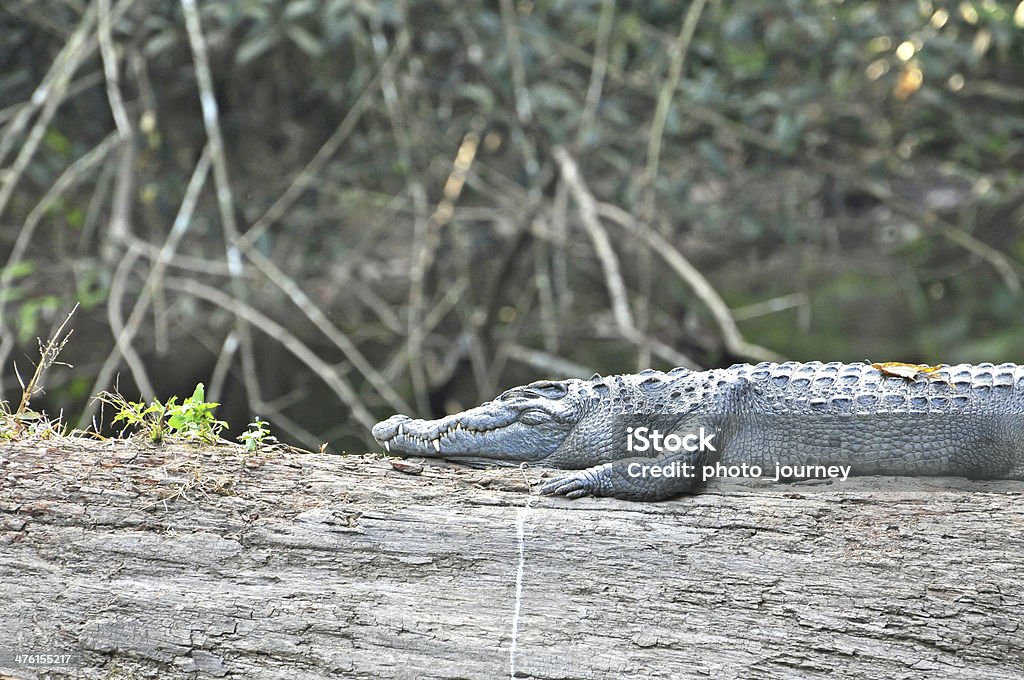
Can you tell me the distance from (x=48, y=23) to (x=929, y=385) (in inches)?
195

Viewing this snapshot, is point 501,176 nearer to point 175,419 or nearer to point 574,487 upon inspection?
point 175,419

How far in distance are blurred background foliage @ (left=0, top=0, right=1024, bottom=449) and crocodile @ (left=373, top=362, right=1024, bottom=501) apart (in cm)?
219

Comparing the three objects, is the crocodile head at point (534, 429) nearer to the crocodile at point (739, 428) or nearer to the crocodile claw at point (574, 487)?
the crocodile at point (739, 428)

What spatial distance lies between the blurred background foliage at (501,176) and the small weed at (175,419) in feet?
6.81

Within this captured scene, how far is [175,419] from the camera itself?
3.28m

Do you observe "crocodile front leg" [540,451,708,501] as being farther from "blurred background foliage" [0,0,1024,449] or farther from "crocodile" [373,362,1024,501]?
"blurred background foliage" [0,0,1024,449]

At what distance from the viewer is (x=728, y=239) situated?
295 inches

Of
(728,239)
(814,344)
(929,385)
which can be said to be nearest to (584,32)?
(728,239)

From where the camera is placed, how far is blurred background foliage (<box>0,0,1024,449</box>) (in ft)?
19.5

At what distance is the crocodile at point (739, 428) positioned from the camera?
302 cm

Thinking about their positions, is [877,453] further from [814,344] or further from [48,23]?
[48,23]
